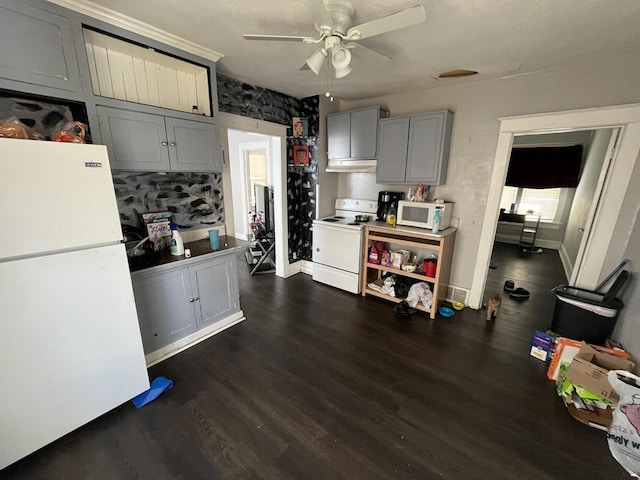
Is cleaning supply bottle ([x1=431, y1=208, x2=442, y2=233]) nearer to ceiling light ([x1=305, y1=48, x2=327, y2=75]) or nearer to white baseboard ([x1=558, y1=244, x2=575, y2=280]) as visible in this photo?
ceiling light ([x1=305, y1=48, x2=327, y2=75])

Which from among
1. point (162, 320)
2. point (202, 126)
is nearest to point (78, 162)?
point (202, 126)

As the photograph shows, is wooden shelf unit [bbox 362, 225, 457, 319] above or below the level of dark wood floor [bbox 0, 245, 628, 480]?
above

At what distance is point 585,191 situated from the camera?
14.2 ft

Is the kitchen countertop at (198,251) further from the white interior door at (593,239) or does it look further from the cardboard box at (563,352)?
the white interior door at (593,239)

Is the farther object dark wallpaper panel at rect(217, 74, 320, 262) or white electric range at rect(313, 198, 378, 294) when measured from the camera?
white electric range at rect(313, 198, 378, 294)

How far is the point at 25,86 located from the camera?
1442 mm

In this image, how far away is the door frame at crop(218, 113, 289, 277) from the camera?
2781mm

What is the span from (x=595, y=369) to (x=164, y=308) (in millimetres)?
3092

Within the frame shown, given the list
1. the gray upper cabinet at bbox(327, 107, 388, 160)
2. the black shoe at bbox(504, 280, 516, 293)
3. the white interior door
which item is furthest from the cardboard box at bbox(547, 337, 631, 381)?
the gray upper cabinet at bbox(327, 107, 388, 160)

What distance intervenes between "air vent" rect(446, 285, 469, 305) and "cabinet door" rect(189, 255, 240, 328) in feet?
8.41

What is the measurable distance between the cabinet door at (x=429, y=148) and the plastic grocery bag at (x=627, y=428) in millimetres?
2122

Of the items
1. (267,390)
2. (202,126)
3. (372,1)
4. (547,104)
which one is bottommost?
(267,390)

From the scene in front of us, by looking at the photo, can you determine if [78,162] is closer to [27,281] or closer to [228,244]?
[27,281]

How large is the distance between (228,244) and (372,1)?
2145 mm
